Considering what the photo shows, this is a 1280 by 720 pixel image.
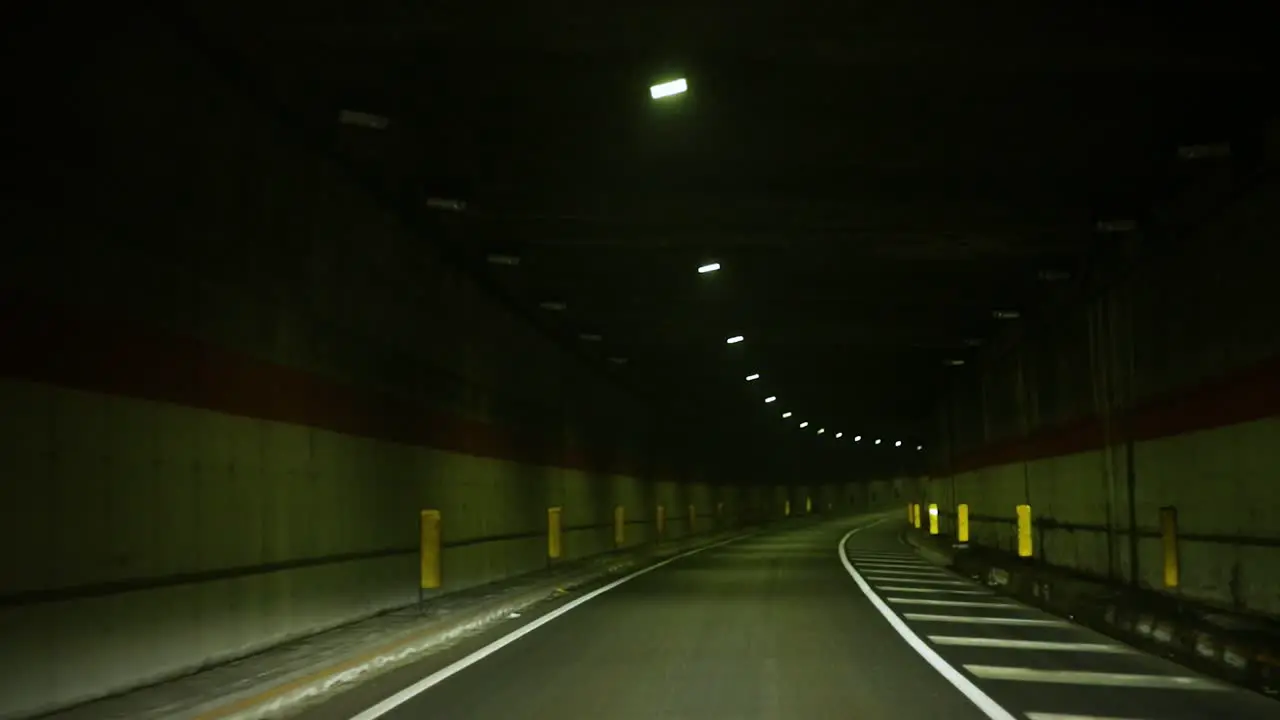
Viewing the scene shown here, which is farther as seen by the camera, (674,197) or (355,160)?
(674,197)

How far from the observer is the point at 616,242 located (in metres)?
23.8

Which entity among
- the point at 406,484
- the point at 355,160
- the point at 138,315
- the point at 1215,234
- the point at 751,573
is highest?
the point at 355,160

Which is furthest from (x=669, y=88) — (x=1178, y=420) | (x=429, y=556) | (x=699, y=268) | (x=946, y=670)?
(x=699, y=268)

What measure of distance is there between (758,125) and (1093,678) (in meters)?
7.67

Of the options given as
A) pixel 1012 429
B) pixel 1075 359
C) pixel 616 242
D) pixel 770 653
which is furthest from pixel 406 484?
pixel 1012 429

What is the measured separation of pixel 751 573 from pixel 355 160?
62.7 feet

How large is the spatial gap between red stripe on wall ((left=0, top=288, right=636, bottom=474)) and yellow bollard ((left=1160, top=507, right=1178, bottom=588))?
1182 centimetres

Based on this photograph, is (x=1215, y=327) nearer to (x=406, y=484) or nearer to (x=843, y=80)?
(x=843, y=80)

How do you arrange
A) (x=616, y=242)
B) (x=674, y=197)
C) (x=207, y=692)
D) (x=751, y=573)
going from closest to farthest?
(x=207, y=692)
(x=674, y=197)
(x=616, y=242)
(x=751, y=573)

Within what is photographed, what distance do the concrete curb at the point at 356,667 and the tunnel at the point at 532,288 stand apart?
Answer: 11 centimetres

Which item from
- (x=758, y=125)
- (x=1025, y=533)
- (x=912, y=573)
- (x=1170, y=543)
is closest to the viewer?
(x=758, y=125)

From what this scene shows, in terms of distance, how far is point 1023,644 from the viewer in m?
17.2

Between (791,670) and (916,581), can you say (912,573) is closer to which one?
(916,581)

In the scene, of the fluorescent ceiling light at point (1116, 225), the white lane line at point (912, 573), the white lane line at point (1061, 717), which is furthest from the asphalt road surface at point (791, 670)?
the white lane line at point (912, 573)
